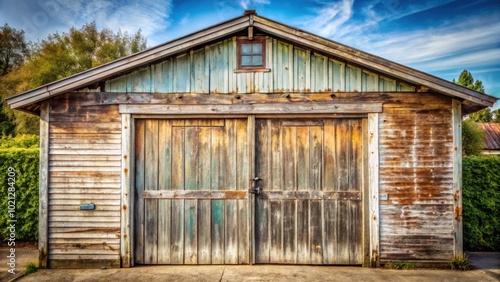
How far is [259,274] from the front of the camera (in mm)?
5016

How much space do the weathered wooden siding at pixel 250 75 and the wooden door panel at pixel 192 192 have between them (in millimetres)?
619

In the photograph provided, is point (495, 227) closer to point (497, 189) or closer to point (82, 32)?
point (497, 189)

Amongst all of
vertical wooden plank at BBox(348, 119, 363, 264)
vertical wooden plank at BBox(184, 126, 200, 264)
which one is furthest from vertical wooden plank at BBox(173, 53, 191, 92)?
vertical wooden plank at BBox(348, 119, 363, 264)

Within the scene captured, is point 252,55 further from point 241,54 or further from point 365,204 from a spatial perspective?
point 365,204

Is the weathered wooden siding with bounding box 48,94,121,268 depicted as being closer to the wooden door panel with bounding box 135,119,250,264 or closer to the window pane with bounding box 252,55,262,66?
the wooden door panel with bounding box 135,119,250,264

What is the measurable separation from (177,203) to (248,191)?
1211 mm

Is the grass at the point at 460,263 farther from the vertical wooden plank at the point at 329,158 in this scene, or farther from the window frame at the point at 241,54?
the window frame at the point at 241,54

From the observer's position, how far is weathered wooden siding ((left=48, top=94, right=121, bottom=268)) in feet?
17.7

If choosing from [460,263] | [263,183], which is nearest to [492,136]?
[460,263]

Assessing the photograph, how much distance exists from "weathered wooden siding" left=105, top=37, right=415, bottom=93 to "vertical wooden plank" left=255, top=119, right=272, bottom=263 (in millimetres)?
702

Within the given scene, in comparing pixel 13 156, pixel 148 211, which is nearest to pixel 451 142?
pixel 148 211

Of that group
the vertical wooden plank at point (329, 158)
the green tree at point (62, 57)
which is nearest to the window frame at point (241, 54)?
the vertical wooden plank at point (329, 158)

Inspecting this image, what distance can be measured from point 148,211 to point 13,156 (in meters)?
3.60

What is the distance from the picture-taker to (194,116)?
553cm
